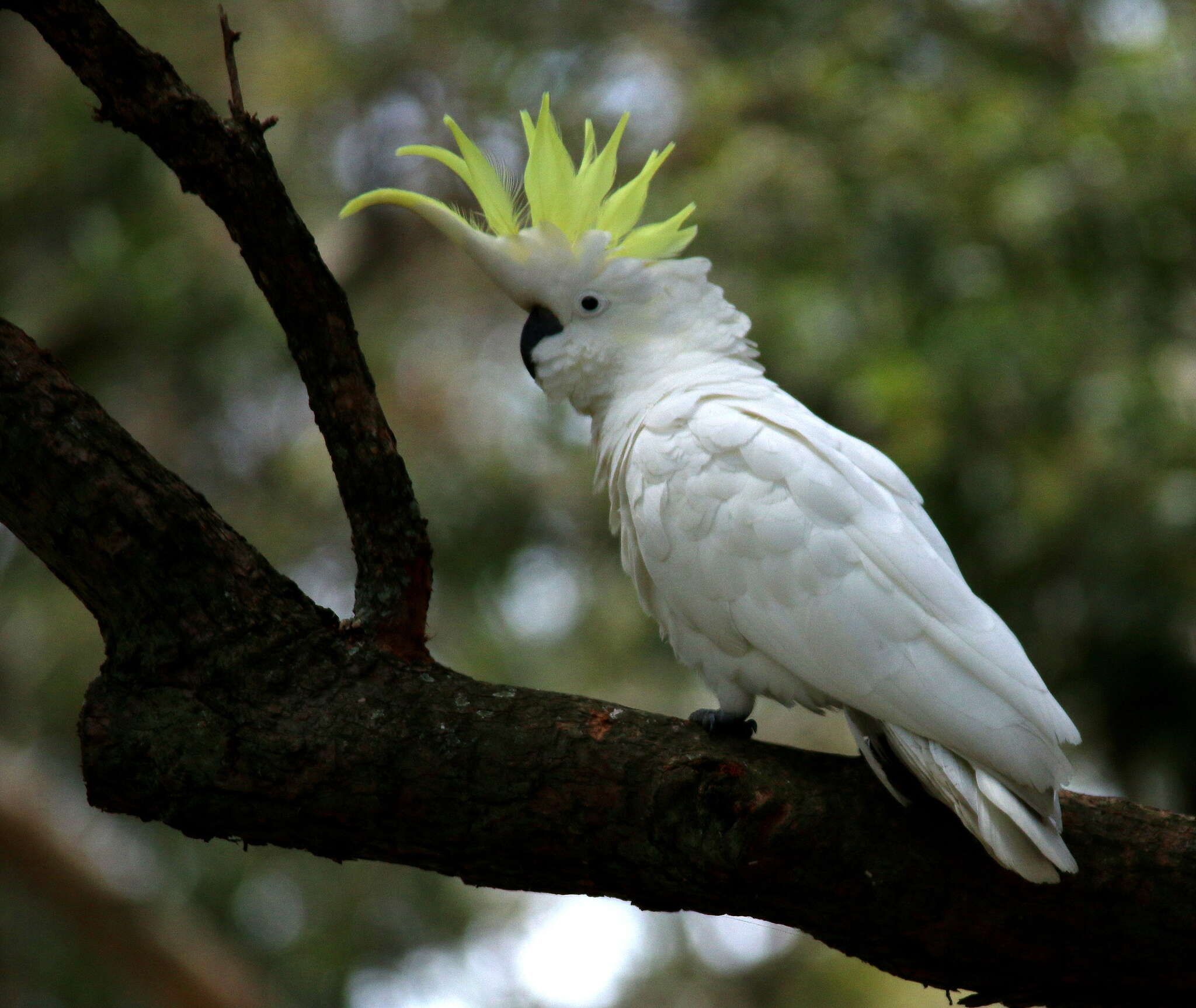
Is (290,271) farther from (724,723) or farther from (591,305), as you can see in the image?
(724,723)

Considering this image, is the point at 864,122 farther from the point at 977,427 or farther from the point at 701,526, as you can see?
the point at 701,526

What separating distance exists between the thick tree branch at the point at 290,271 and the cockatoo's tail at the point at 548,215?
0.48m

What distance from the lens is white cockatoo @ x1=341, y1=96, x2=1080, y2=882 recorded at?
5.67 ft

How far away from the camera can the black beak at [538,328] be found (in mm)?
2346

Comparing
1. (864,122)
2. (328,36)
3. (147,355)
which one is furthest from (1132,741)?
(328,36)

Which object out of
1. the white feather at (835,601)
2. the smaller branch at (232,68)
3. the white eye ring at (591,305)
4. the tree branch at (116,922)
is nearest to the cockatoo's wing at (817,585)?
the white feather at (835,601)

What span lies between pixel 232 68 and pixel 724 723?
A: 1243 mm

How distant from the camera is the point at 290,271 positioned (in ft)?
5.85

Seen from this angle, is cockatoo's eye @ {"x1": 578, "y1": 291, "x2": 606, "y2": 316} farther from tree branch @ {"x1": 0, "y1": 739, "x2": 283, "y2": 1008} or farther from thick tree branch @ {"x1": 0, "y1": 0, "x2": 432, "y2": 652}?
tree branch @ {"x1": 0, "y1": 739, "x2": 283, "y2": 1008}

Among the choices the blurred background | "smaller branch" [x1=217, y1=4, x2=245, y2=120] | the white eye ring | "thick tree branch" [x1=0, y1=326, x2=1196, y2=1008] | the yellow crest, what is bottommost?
"thick tree branch" [x1=0, y1=326, x2=1196, y2=1008]

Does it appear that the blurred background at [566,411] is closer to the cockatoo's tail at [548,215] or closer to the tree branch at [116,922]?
the tree branch at [116,922]

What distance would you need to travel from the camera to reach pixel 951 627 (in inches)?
72.4

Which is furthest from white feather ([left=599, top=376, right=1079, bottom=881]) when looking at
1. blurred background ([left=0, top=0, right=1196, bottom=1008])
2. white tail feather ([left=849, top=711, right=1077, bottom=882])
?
blurred background ([left=0, top=0, right=1196, bottom=1008])

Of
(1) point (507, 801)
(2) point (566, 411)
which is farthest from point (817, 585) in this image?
(2) point (566, 411)
